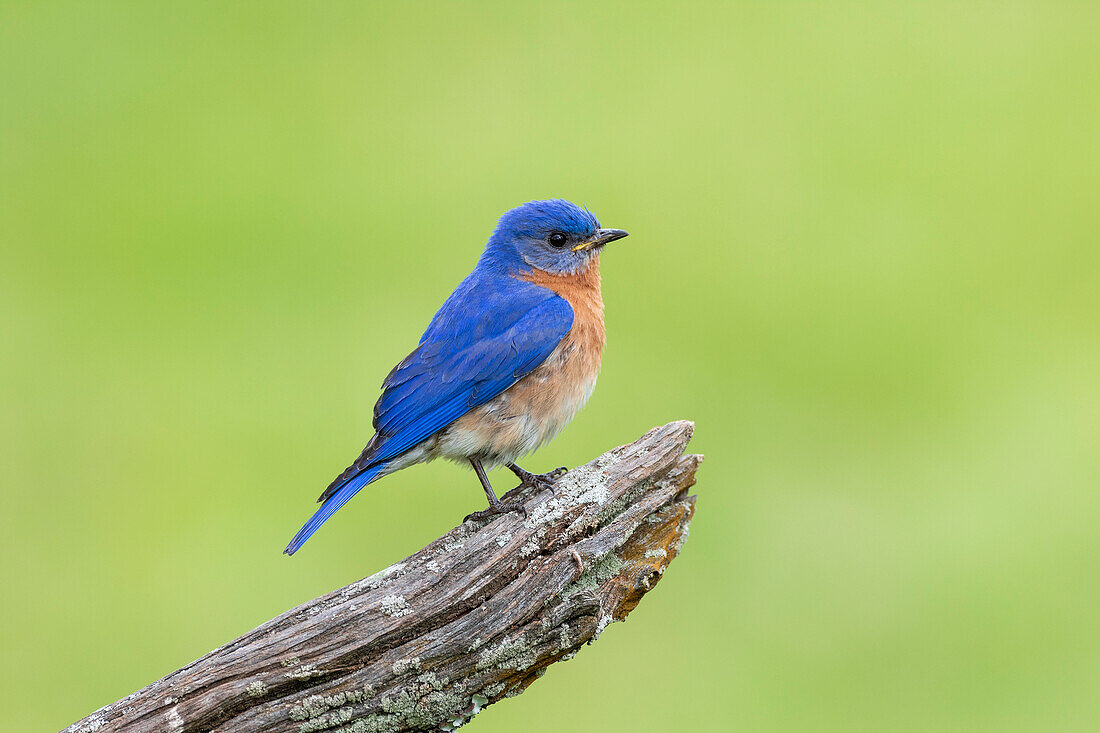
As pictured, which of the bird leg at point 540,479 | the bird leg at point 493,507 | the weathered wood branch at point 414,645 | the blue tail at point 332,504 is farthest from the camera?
the bird leg at point 540,479

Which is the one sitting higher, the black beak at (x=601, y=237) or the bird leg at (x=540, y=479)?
the black beak at (x=601, y=237)

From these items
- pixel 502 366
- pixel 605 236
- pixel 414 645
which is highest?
pixel 605 236

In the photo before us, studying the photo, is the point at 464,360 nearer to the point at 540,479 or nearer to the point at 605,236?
the point at 540,479

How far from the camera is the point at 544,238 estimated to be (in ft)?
19.7

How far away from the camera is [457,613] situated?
13.9 ft

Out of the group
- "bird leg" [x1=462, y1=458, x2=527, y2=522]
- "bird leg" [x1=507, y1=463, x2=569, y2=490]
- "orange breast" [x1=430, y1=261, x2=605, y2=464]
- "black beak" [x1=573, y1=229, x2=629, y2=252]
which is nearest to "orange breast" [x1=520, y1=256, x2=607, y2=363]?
"orange breast" [x1=430, y1=261, x2=605, y2=464]

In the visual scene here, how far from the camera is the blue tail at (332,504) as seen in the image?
4.51 metres

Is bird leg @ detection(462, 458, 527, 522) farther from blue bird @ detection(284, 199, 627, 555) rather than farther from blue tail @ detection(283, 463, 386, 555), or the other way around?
blue tail @ detection(283, 463, 386, 555)

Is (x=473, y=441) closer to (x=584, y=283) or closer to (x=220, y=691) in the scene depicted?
(x=584, y=283)

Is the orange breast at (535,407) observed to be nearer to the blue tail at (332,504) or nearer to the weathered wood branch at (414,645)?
the blue tail at (332,504)

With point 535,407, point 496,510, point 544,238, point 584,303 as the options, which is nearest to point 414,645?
point 496,510

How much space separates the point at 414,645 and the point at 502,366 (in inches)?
63.4

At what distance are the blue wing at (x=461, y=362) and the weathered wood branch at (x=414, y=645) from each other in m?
0.76

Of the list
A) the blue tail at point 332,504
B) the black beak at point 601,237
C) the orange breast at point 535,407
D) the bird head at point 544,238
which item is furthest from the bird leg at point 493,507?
the black beak at point 601,237
